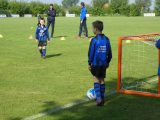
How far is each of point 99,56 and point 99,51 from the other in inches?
4.2

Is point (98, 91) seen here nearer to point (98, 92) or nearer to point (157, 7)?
point (98, 92)

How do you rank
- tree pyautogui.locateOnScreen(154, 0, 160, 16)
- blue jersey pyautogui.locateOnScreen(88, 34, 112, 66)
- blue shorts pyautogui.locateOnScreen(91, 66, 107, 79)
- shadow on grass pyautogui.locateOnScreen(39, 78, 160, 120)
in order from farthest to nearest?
tree pyautogui.locateOnScreen(154, 0, 160, 16), blue shorts pyautogui.locateOnScreen(91, 66, 107, 79), blue jersey pyautogui.locateOnScreen(88, 34, 112, 66), shadow on grass pyautogui.locateOnScreen(39, 78, 160, 120)

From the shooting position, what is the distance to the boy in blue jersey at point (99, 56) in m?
7.95

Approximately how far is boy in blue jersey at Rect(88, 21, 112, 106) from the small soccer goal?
1.22 m

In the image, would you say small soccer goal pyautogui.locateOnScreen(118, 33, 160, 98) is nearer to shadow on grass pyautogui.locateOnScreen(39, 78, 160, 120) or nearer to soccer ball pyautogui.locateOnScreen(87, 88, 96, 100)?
shadow on grass pyautogui.locateOnScreen(39, 78, 160, 120)

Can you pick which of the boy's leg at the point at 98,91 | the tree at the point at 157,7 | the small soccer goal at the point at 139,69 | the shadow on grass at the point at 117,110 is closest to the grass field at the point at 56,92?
the shadow on grass at the point at 117,110

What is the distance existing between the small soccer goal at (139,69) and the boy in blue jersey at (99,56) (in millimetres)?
1220

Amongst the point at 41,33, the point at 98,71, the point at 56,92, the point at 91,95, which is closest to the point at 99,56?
the point at 98,71

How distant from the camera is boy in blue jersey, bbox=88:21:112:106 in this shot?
7.95m

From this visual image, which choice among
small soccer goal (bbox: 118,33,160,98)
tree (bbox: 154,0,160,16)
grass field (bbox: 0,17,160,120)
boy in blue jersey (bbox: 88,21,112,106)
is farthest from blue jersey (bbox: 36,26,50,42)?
tree (bbox: 154,0,160,16)

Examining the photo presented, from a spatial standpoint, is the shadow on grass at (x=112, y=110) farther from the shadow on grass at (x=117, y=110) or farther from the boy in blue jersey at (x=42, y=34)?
the boy in blue jersey at (x=42, y=34)

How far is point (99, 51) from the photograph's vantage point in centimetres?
797

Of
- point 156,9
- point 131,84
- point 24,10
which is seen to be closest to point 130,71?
point 131,84

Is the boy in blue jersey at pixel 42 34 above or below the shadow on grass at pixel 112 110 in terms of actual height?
above
